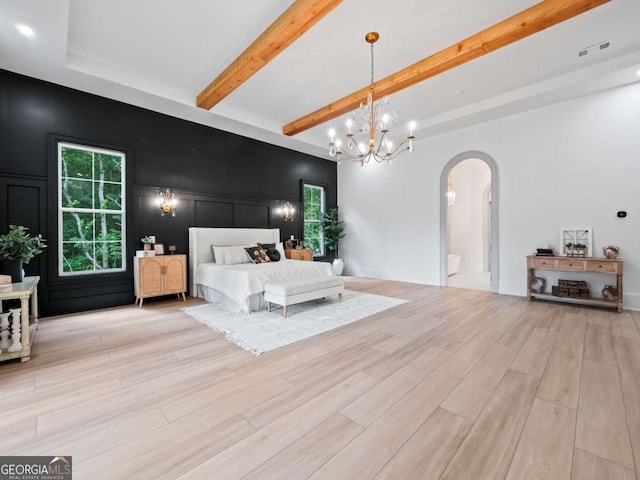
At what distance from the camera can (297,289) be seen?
13.0 ft

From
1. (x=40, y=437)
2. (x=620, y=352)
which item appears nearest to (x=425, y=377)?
(x=620, y=352)

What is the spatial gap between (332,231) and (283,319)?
4.37 metres

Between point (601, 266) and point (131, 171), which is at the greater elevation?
point (131, 171)

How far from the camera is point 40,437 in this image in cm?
158

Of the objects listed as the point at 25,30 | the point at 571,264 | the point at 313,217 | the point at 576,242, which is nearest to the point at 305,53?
the point at 25,30

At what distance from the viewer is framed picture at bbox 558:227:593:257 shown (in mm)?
4432

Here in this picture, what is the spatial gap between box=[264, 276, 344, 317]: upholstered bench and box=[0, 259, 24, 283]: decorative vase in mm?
2659

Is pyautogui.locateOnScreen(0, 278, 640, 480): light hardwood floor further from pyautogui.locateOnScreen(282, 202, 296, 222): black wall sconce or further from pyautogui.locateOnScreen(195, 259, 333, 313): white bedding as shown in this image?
pyautogui.locateOnScreen(282, 202, 296, 222): black wall sconce

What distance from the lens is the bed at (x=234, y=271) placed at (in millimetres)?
4004

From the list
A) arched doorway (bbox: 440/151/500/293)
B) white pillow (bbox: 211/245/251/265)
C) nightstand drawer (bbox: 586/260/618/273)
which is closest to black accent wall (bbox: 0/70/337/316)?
white pillow (bbox: 211/245/251/265)

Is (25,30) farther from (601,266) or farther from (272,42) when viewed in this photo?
(601,266)

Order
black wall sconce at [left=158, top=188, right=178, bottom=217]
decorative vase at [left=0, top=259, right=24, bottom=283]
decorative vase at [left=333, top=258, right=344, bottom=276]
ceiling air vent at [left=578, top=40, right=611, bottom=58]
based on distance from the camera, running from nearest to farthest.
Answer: decorative vase at [left=0, top=259, right=24, bottom=283] → ceiling air vent at [left=578, top=40, right=611, bottom=58] → black wall sconce at [left=158, top=188, right=178, bottom=217] → decorative vase at [left=333, top=258, right=344, bottom=276]

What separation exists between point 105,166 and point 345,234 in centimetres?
573

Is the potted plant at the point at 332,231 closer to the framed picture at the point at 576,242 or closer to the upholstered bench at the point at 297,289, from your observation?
the upholstered bench at the point at 297,289
